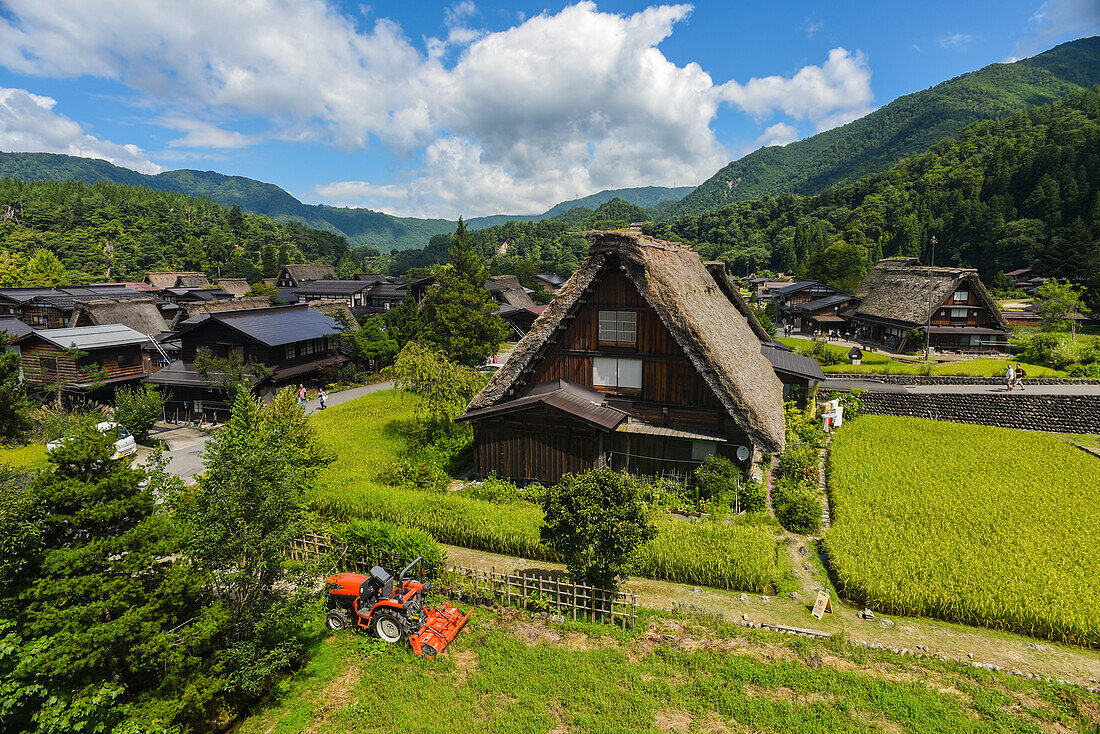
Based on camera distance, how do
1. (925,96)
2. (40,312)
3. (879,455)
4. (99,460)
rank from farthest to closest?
1. (925,96)
2. (40,312)
3. (879,455)
4. (99,460)

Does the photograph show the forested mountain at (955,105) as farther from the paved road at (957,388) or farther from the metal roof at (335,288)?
the metal roof at (335,288)

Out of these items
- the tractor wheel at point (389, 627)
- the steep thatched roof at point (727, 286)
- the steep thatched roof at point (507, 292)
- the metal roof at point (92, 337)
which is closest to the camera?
the tractor wheel at point (389, 627)

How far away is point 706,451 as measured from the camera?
17.3m

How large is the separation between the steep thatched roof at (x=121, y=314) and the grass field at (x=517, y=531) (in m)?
35.9

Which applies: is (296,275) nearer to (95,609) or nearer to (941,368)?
(95,609)

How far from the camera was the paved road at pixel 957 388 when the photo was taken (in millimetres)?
27984

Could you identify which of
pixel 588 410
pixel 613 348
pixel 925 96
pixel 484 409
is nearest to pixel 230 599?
pixel 484 409

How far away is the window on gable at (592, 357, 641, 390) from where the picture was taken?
714 inches

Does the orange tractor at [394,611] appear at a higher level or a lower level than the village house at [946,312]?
lower

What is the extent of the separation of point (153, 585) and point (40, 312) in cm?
5383

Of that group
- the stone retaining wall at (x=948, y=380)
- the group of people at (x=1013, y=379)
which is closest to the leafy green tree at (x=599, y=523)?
the stone retaining wall at (x=948, y=380)

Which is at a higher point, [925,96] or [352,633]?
[925,96]

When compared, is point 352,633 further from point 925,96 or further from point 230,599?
point 925,96

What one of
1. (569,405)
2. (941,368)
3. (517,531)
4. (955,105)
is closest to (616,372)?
(569,405)
